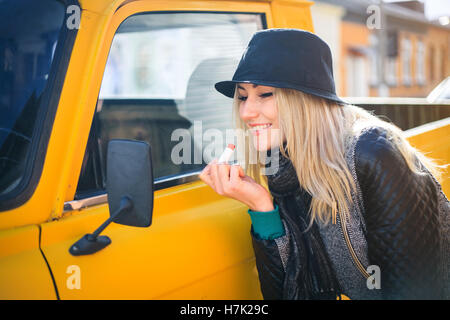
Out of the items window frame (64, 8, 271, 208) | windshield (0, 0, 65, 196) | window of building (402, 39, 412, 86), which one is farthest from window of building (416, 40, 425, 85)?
windshield (0, 0, 65, 196)

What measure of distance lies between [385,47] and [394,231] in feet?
55.9

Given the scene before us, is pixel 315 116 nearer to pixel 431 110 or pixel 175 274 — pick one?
pixel 175 274

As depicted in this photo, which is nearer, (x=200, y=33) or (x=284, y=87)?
(x=284, y=87)

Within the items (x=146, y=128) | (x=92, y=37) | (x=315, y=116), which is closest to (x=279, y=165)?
(x=315, y=116)

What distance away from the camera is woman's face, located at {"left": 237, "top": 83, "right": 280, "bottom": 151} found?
1.76 metres

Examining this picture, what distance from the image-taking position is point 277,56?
1.67 meters

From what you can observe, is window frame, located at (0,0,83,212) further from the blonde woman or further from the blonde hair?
the blonde hair

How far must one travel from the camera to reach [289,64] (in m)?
1.66

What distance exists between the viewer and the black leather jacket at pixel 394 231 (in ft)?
5.09

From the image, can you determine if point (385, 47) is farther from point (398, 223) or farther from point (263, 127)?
point (398, 223)

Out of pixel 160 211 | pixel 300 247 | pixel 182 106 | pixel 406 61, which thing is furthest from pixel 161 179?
pixel 406 61
